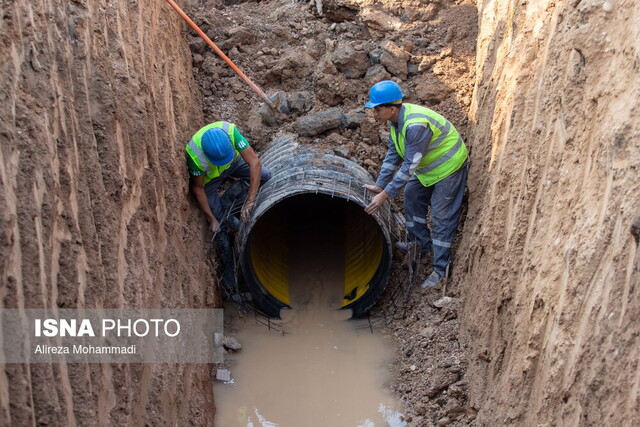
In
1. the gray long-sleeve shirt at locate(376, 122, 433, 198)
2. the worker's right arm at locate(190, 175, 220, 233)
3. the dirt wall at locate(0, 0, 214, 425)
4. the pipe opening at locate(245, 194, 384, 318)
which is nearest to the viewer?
the dirt wall at locate(0, 0, 214, 425)

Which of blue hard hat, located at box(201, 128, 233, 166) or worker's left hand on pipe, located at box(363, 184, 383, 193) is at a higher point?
blue hard hat, located at box(201, 128, 233, 166)

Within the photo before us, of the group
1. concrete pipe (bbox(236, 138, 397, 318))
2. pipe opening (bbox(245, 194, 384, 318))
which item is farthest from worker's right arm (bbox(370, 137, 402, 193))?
pipe opening (bbox(245, 194, 384, 318))

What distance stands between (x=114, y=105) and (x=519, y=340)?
10.3 ft

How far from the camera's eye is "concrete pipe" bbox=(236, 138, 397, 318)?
22.2 feet

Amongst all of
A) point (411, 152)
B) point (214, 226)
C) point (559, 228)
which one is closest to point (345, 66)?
point (411, 152)

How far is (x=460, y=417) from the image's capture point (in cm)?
538

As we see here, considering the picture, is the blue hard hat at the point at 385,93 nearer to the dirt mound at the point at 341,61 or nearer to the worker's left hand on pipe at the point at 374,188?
the worker's left hand on pipe at the point at 374,188

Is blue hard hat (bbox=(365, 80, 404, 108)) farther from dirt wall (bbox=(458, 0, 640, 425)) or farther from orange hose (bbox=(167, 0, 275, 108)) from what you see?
orange hose (bbox=(167, 0, 275, 108))

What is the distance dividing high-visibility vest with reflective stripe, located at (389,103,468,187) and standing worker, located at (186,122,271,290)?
1360 mm

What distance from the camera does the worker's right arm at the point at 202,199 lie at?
664 cm

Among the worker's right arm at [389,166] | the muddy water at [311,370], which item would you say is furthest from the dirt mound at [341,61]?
the muddy water at [311,370]

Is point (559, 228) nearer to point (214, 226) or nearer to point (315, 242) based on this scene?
point (214, 226)

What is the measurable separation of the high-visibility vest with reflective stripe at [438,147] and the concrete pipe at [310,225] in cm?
63

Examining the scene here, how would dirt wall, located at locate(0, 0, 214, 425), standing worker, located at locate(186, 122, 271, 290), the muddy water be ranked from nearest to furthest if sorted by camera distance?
1. dirt wall, located at locate(0, 0, 214, 425)
2. the muddy water
3. standing worker, located at locate(186, 122, 271, 290)
